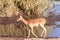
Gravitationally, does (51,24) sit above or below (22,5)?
below

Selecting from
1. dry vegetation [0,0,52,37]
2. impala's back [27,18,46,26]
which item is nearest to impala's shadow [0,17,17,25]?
dry vegetation [0,0,52,37]

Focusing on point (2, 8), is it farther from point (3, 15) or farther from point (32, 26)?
point (32, 26)

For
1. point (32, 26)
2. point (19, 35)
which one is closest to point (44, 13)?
point (32, 26)

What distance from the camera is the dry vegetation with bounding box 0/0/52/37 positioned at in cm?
200

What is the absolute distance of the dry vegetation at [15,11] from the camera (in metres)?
2.00

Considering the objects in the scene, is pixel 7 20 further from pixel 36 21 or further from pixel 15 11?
pixel 36 21

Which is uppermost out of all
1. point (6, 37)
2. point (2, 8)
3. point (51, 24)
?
point (2, 8)

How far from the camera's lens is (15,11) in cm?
200

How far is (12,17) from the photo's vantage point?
202 cm

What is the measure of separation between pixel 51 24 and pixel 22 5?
34cm

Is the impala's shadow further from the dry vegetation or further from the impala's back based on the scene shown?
the impala's back

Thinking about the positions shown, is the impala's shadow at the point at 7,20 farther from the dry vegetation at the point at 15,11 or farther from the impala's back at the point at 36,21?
the impala's back at the point at 36,21

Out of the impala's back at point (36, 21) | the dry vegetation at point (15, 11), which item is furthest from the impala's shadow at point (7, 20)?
the impala's back at point (36, 21)

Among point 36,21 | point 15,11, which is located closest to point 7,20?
point 15,11
